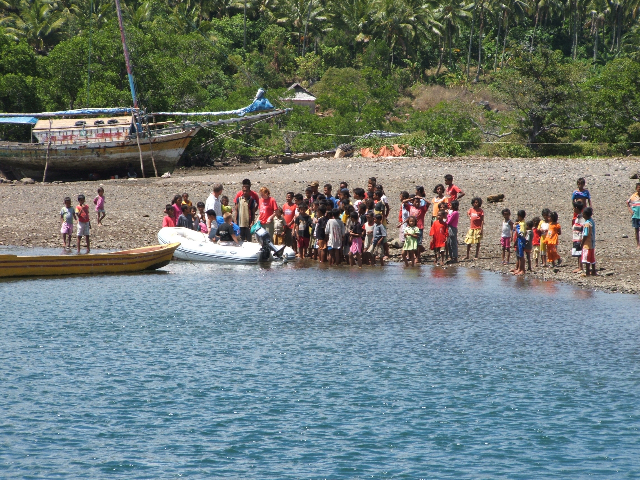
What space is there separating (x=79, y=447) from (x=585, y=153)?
33166 millimetres

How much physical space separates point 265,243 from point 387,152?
18985 millimetres

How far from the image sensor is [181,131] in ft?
133

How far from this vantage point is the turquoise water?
30.0 feet

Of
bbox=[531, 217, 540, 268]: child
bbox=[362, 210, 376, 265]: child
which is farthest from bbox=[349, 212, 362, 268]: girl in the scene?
bbox=[531, 217, 540, 268]: child

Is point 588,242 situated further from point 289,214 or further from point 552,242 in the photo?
point 289,214

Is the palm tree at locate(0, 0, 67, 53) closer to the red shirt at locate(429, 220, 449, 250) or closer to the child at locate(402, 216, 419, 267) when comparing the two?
the child at locate(402, 216, 419, 267)

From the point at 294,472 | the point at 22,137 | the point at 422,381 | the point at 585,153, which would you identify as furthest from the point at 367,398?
the point at 22,137

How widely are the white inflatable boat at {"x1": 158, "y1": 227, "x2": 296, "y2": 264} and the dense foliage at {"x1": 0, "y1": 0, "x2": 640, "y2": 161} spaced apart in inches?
733

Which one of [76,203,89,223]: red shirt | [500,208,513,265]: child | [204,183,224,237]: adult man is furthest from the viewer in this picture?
[76,203,89,223]: red shirt

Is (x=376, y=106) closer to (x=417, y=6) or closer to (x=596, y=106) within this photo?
(x=596, y=106)

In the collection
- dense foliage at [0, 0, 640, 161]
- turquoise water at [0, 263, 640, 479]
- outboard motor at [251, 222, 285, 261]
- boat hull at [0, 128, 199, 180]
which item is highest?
dense foliage at [0, 0, 640, 161]

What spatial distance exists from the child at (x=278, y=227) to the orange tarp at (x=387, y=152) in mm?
17527

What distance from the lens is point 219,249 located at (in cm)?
2072

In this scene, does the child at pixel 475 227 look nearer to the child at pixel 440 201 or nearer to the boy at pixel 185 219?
the child at pixel 440 201
